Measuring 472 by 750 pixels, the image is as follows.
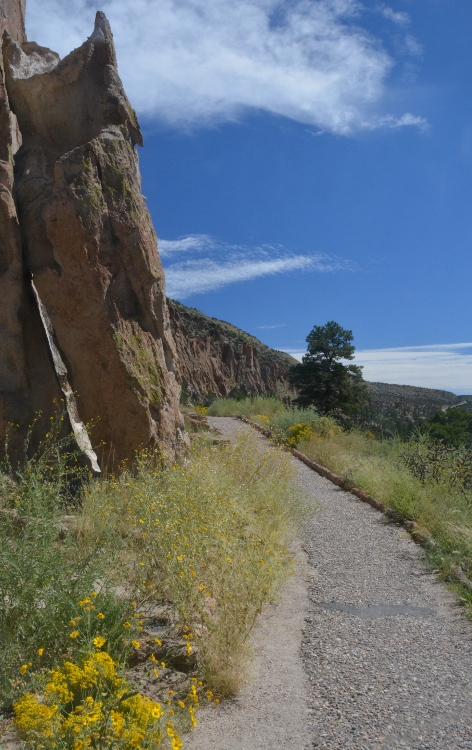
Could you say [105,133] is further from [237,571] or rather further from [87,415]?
[237,571]

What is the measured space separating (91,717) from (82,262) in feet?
18.2

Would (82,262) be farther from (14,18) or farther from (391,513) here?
(391,513)

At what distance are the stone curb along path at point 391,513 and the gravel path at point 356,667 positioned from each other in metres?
0.26

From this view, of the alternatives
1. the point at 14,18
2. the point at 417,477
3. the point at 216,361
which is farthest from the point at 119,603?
the point at 216,361

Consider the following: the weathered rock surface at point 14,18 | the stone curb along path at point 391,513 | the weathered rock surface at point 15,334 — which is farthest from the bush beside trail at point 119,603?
the weathered rock surface at point 14,18

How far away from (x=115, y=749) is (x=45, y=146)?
25.1 ft

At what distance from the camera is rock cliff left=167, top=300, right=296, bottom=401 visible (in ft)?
165

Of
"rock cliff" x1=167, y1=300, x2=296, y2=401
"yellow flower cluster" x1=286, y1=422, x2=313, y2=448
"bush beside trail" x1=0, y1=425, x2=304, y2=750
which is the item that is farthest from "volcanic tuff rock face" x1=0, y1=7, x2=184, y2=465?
"rock cliff" x1=167, y1=300, x2=296, y2=401

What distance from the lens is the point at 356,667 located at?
4.36m

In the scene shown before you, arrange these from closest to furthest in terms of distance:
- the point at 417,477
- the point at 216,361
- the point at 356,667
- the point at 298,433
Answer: the point at 356,667 → the point at 417,477 → the point at 298,433 → the point at 216,361

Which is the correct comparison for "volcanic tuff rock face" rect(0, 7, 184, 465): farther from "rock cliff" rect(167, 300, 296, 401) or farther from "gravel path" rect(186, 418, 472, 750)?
"rock cliff" rect(167, 300, 296, 401)

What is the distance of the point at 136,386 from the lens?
7.59 metres

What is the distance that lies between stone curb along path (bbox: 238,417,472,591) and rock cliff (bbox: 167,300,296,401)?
103ft

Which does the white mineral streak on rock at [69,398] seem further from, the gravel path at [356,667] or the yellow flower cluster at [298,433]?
the yellow flower cluster at [298,433]
